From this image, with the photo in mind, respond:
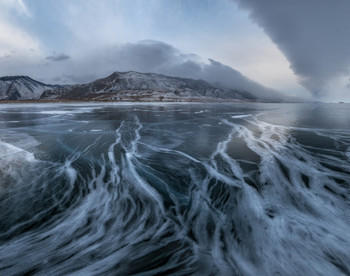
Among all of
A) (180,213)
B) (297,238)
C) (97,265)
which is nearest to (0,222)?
(97,265)

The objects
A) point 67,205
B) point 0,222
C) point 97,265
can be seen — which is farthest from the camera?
point 67,205

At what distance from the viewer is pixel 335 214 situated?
382cm

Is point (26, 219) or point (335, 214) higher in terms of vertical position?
point (335, 214)

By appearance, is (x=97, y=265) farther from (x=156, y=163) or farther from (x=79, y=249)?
(x=156, y=163)

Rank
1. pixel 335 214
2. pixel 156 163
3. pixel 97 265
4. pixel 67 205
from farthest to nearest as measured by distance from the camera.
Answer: pixel 156 163
pixel 67 205
pixel 335 214
pixel 97 265

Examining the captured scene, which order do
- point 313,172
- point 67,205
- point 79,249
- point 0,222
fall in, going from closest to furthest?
point 79,249, point 0,222, point 67,205, point 313,172

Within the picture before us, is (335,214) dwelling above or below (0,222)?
above

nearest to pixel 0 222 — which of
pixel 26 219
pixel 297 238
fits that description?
pixel 26 219

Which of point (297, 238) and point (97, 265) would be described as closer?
point (97, 265)

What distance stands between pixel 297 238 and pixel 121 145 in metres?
8.17

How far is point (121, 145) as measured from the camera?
9.31 m

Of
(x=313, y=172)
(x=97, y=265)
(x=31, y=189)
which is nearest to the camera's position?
(x=97, y=265)

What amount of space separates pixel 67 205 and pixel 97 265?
2.01m

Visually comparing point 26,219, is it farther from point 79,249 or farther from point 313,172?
point 313,172
